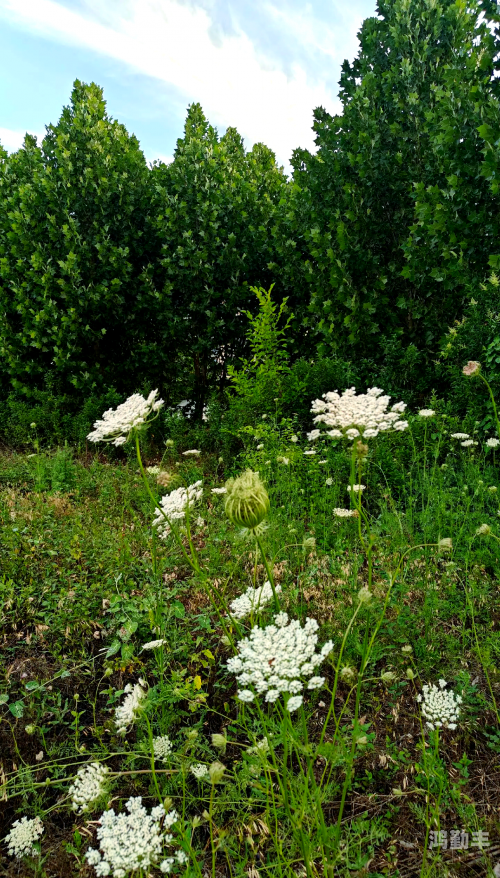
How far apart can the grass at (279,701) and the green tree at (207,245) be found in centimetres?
297

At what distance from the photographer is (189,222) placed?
6672mm

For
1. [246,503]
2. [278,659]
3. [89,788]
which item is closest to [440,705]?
[278,659]

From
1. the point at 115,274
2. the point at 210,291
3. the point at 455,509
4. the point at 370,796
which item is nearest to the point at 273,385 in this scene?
the point at 210,291

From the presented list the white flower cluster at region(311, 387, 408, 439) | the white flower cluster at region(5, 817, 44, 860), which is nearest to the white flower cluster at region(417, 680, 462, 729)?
the white flower cluster at region(311, 387, 408, 439)

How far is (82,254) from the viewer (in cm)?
680

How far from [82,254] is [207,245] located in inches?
66.6

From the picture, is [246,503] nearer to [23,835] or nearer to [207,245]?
[23,835]

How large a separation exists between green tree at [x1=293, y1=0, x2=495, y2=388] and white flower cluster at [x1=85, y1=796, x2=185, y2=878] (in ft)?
15.7

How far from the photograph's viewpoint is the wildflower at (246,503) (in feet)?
4.73

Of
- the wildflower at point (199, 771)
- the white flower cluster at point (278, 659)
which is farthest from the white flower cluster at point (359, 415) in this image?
the wildflower at point (199, 771)

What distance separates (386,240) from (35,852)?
19.1 ft

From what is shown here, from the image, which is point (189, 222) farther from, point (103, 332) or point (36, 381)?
point (36, 381)

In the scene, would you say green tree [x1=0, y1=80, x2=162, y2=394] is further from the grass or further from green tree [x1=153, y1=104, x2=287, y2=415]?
the grass

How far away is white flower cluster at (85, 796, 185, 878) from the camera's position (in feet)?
3.92
